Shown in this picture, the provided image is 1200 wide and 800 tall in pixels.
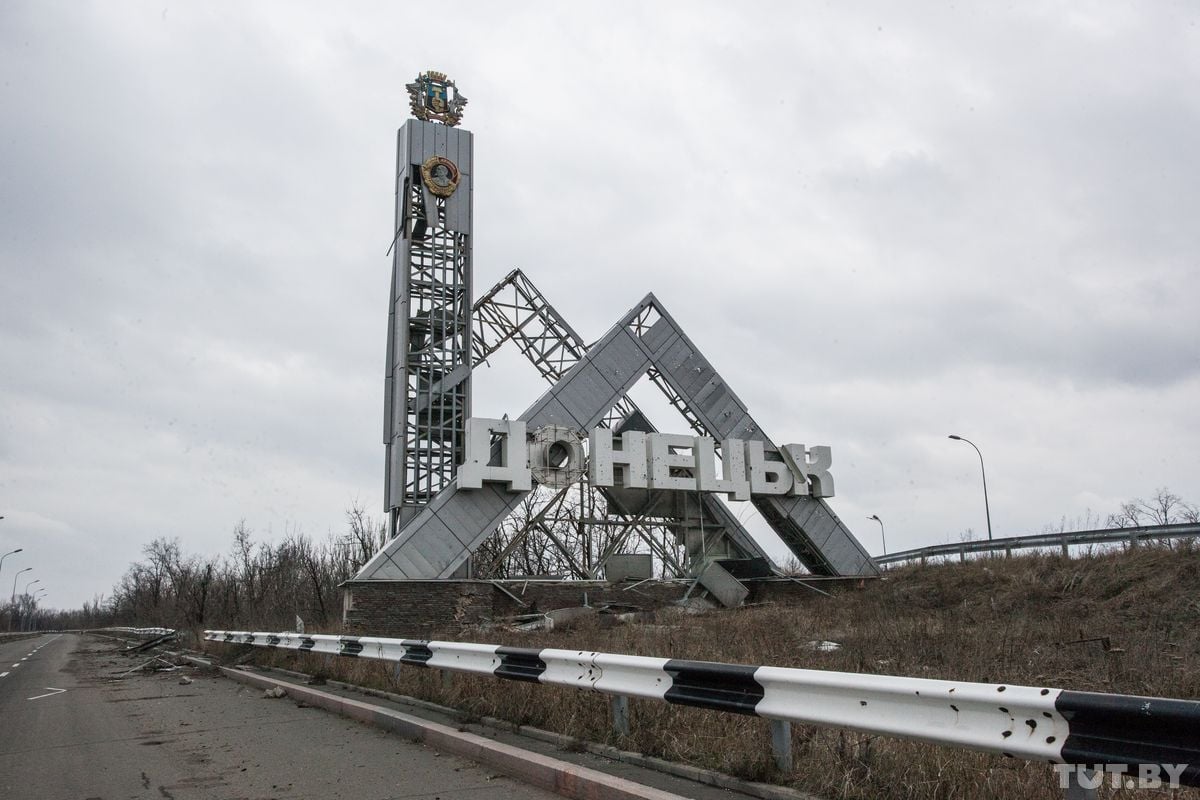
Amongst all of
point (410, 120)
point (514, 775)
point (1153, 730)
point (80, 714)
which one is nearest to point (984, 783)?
point (1153, 730)

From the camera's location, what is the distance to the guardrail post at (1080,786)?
157 inches

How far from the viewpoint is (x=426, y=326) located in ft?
106

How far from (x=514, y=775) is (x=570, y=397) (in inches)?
941

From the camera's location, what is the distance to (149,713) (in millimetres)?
12242

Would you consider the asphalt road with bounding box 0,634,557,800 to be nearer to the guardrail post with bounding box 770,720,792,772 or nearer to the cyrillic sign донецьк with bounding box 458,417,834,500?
the guardrail post with bounding box 770,720,792,772

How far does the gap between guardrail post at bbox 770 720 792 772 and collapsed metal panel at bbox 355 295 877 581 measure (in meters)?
21.3

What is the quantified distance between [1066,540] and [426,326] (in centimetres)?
2228

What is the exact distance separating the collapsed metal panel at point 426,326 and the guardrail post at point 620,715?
79.8 feet

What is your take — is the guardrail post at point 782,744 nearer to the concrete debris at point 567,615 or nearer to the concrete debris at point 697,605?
the concrete debris at point 567,615

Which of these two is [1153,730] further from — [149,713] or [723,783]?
[149,713]

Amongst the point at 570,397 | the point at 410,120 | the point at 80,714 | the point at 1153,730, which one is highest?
the point at 410,120

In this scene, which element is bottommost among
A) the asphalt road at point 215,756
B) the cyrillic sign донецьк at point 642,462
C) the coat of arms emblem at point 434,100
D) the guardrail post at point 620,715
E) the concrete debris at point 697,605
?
the asphalt road at point 215,756

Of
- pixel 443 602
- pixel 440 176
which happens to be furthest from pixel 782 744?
pixel 440 176

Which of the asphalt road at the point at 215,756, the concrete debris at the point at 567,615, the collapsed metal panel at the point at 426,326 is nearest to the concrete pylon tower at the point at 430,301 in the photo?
the collapsed metal panel at the point at 426,326
